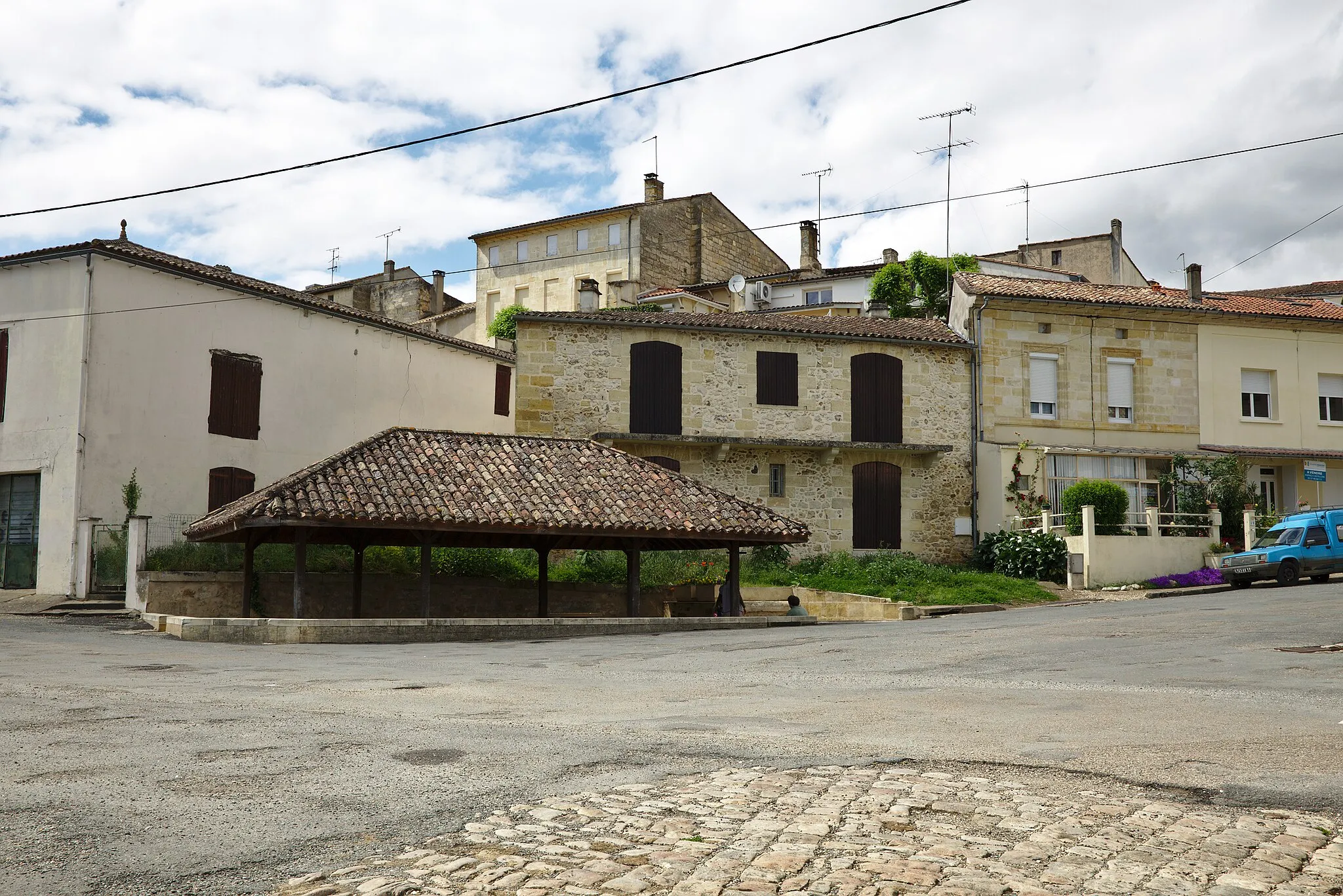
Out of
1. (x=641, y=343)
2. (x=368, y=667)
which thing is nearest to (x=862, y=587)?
(x=641, y=343)

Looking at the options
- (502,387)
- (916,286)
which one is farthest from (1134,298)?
(502,387)

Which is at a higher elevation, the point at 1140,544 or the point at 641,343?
the point at 641,343

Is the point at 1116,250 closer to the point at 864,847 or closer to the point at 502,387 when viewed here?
the point at 502,387

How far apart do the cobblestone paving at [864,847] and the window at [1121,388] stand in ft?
87.0

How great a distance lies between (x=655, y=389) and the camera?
2883 centimetres

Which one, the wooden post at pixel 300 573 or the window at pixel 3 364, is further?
the window at pixel 3 364

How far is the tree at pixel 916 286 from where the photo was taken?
43281 millimetres

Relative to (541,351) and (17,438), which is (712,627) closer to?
(541,351)

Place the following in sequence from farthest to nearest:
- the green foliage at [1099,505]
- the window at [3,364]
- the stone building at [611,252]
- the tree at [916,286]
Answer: the stone building at [611,252]
the tree at [916,286]
the green foliage at [1099,505]
the window at [3,364]

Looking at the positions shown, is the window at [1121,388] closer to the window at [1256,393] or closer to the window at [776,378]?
the window at [1256,393]

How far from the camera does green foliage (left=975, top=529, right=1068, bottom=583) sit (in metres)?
26.7

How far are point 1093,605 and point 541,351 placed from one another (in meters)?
14.1

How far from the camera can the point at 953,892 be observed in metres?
4.26


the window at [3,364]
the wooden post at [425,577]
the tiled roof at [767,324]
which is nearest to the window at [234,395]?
the window at [3,364]
